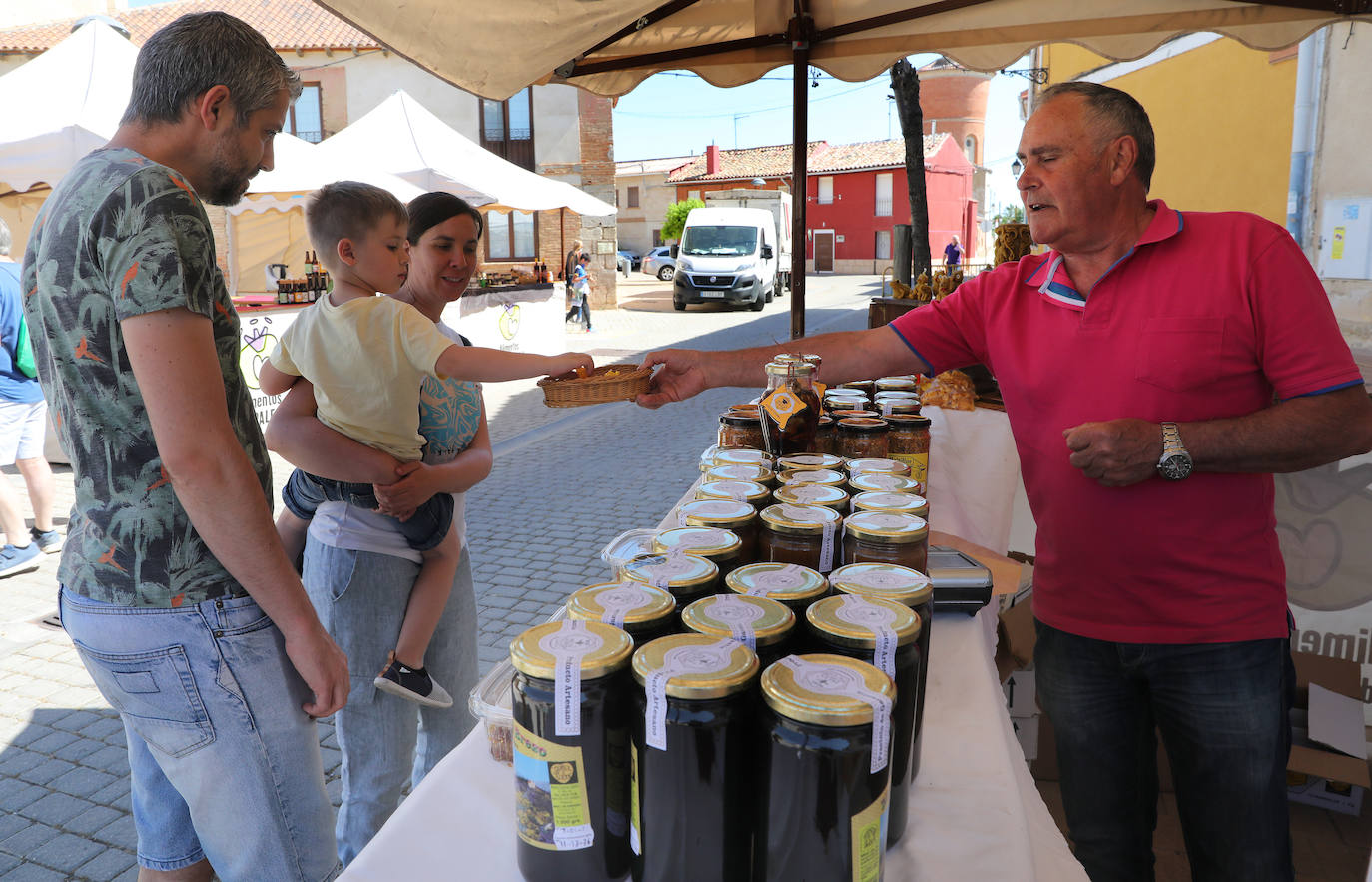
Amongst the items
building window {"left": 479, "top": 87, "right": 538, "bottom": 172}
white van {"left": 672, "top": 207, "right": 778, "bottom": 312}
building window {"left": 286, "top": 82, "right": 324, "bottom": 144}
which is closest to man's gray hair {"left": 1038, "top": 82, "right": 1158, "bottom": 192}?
white van {"left": 672, "top": 207, "right": 778, "bottom": 312}

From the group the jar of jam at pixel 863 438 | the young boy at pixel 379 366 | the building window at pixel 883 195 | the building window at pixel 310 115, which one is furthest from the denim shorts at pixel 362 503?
the building window at pixel 883 195

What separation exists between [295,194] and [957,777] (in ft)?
40.9

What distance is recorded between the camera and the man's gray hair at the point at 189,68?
5.31ft

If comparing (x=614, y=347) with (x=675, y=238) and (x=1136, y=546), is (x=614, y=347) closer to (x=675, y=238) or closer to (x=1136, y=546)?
(x=1136, y=546)

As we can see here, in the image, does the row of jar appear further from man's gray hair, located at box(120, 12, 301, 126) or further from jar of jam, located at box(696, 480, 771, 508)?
man's gray hair, located at box(120, 12, 301, 126)

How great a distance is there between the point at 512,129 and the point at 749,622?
27.1 metres

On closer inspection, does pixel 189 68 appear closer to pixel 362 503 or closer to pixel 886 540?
pixel 362 503

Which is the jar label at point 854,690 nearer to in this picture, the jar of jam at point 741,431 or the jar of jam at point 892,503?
the jar of jam at point 892,503

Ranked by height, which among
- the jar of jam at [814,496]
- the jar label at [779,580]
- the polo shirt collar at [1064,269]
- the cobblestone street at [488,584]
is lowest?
the cobblestone street at [488,584]

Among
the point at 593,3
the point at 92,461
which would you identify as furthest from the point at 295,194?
the point at 92,461

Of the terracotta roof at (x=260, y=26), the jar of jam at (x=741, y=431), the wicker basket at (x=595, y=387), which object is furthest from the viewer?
the terracotta roof at (x=260, y=26)

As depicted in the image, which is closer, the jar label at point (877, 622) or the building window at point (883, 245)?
the jar label at point (877, 622)

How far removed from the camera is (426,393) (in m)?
2.68

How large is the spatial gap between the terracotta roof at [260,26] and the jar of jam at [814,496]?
27181 millimetres
